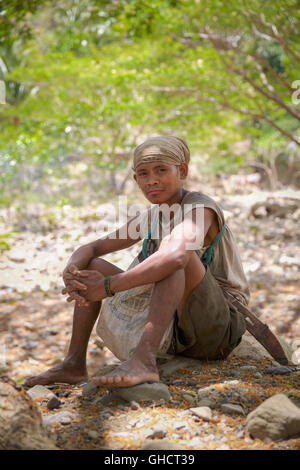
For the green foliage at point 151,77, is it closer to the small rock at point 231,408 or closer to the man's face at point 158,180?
the man's face at point 158,180

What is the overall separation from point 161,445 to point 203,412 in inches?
13.2

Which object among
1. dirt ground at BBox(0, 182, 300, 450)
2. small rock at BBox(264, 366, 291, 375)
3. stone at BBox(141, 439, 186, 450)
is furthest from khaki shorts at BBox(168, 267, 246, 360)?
stone at BBox(141, 439, 186, 450)

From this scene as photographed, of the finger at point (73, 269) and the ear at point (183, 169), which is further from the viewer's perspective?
the ear at point (183, 169)

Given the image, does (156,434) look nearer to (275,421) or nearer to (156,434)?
(156,434)

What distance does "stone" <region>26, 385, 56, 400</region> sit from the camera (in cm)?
238

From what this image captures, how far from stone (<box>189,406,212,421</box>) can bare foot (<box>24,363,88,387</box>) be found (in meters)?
0.94

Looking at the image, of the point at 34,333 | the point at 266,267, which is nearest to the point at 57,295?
the point at 34,333

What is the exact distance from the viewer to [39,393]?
2.45 meters

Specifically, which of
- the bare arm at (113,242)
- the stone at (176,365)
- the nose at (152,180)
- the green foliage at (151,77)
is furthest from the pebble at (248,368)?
the green foliage at (151,77)

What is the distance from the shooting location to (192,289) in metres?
2.37

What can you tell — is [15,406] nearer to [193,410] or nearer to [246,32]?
[193,410]

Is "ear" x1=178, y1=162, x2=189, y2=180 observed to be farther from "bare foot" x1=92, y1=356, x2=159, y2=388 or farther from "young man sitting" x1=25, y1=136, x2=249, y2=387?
"bare foot" x1=92, y1=356, x2=159, y2=388

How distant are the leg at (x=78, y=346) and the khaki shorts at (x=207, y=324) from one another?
51 cm

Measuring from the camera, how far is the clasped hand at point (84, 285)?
233 cm
